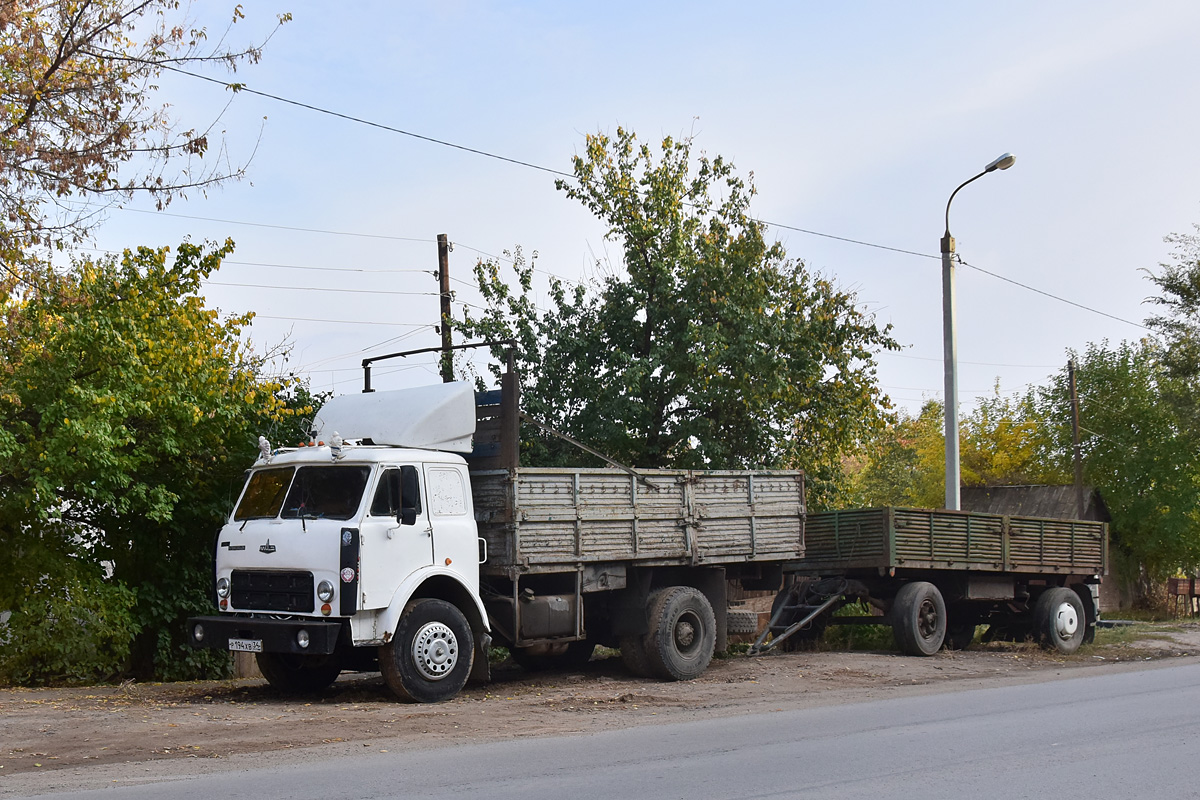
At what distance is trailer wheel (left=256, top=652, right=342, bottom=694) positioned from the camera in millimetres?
12344

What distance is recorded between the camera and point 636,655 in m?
14.0

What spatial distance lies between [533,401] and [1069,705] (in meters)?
11.8

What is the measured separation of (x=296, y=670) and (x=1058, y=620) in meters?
12.7

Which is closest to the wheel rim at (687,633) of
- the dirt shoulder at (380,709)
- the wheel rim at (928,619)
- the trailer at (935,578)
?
the dirt shoulder at (380,709)

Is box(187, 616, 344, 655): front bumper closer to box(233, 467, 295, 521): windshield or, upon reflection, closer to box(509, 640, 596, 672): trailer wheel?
box(233, 467, 295, 521): windshield

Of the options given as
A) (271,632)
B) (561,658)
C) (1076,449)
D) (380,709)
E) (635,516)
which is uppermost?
(1076,449)

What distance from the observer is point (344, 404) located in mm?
13141

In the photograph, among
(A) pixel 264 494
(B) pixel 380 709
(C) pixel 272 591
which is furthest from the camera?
(A) pixel 264 494

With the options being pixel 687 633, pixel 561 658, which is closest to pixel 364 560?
pixel 687 633

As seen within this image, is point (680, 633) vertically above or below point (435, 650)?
below

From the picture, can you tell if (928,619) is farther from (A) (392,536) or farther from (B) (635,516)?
(A) (392,536)

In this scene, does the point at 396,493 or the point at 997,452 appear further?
the point at 997,452

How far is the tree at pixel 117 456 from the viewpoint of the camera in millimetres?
12664

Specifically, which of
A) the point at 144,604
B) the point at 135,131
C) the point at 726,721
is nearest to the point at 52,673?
the point at 144,604
